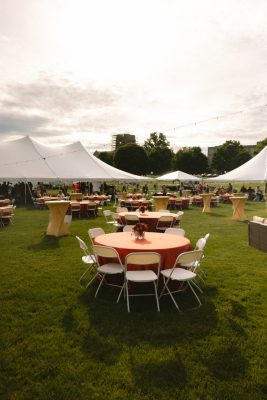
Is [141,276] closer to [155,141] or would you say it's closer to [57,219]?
[57,219]

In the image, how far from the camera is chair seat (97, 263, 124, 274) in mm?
4961

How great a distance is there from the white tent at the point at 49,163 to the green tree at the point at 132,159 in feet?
167

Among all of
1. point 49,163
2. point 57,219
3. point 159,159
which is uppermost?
point 159,159

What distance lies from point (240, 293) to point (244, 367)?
2.13 metres

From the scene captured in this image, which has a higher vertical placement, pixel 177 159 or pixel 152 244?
pixel 177 159

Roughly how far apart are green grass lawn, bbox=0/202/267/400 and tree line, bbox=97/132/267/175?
65.7 meters

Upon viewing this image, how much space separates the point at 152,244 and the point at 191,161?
71819 millimetres

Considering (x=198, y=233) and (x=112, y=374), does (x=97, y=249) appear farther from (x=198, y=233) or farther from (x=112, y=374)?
(x=198, y=233)

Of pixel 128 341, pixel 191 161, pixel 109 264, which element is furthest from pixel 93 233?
pixel 191 161

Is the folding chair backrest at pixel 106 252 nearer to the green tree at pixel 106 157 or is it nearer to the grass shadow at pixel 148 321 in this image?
the grass shadow at pixel 148 321

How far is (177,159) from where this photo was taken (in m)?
76.1

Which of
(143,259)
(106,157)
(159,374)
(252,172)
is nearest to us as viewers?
(159,374)

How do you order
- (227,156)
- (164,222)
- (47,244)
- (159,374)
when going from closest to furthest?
(159,374) → (47,244) → (164,222) → (227,156)

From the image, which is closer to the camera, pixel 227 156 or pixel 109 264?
pixel 109 264
